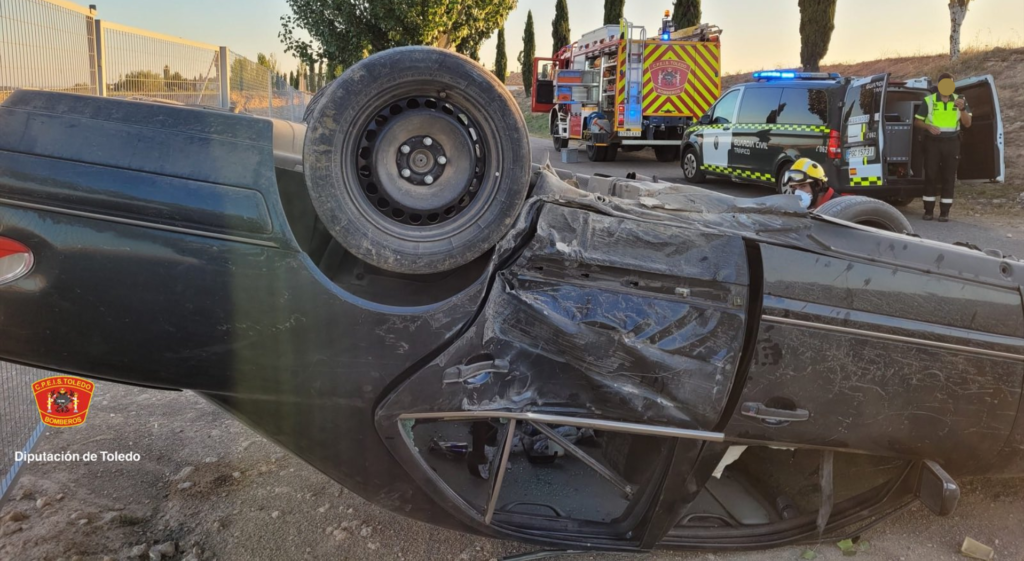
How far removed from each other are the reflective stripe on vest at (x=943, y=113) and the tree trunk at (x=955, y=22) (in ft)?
44.6

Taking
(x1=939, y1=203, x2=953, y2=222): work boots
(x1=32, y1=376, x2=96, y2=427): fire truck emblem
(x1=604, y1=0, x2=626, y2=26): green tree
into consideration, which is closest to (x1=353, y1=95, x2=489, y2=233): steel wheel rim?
(x1=32, y1=376, x2=96, y2=427): fire truck emblem

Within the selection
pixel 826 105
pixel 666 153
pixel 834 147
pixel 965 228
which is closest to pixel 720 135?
pixel 826 105

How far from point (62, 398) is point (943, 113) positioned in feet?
32.3

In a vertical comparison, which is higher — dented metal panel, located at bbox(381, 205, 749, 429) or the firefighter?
the firefighter

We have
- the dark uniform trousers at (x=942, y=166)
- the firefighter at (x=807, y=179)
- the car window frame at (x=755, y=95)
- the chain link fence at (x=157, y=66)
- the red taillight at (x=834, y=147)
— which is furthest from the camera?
the car window frame at (x=755, y=95)

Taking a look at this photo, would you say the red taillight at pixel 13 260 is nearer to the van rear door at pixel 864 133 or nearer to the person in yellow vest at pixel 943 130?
the van rear door at pixel 864 133

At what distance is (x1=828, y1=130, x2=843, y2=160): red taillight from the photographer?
898cm

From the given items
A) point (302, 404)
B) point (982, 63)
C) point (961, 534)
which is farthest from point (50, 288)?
point (982, 63)

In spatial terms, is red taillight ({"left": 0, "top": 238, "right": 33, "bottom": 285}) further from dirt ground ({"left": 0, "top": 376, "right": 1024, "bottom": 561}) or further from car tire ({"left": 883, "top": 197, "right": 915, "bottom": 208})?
car tire ({"left": 883, "top": 197, "right": 915, "bottom": 208})

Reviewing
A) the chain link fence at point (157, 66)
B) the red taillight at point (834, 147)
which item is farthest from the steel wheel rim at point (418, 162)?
the red taillight at point (834, 147)

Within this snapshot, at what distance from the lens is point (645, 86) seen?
1533 centimetres

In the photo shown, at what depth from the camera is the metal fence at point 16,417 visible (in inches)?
112

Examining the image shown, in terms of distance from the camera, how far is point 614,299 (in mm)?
2025

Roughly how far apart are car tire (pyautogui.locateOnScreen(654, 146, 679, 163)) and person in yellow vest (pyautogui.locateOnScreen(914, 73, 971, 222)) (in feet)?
27.2
